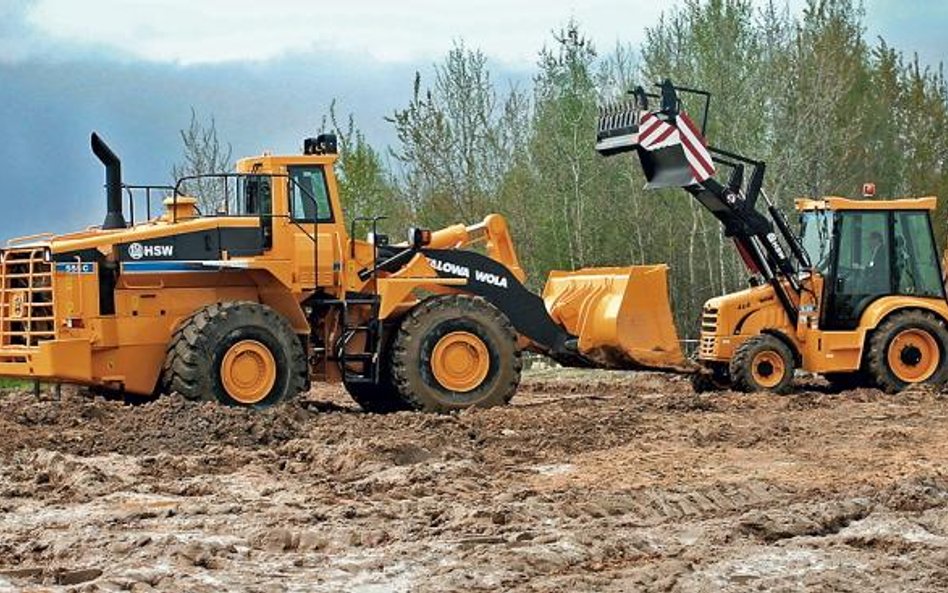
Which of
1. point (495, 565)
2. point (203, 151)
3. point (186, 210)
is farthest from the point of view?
point (203, 151)

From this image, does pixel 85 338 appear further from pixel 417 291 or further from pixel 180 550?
pixel 180 550

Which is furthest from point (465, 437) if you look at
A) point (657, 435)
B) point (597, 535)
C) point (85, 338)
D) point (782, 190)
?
point (782, 190)

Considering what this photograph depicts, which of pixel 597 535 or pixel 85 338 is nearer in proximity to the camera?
pixel 597 535

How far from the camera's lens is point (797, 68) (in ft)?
121

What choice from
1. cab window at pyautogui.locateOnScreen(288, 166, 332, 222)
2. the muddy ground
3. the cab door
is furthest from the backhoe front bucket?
cab window at pyautogui.locateOnScreen(288, 166, 332, 222)

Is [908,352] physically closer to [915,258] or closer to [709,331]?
[915,258]

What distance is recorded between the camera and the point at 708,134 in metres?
37.1

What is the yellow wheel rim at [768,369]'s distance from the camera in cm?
1891

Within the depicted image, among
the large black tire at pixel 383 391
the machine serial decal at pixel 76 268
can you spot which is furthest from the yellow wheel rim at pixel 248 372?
the machine serial decal at pixel 76 268

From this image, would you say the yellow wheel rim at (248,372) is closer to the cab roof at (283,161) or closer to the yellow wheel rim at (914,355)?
the cab roof at (283,161)

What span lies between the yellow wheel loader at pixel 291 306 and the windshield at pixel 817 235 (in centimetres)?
214

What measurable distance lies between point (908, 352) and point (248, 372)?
7716 millimetres

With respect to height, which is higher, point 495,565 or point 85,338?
point 85,338

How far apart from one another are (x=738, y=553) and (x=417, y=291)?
9.05 meters
